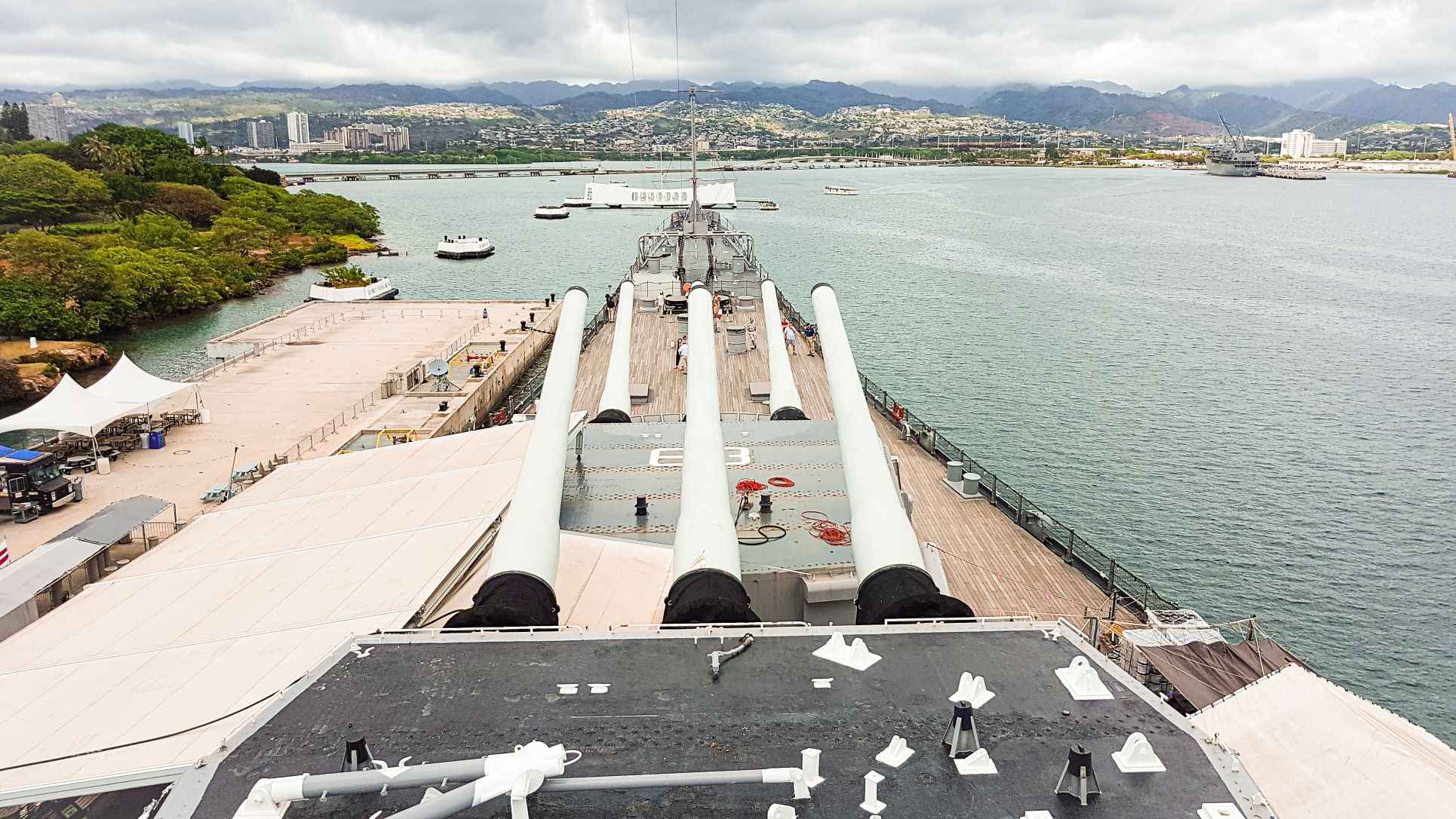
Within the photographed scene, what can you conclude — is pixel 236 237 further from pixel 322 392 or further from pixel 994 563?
pixel 994 563

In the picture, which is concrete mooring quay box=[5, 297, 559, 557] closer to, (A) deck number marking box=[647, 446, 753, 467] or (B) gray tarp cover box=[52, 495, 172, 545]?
(B) gray tarp cover box=[52, 495, 172, 545]

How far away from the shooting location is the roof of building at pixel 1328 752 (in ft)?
37.2

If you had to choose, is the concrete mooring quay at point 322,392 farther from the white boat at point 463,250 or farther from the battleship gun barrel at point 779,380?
the white boat at point 463,250

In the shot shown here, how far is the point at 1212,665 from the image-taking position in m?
16.9

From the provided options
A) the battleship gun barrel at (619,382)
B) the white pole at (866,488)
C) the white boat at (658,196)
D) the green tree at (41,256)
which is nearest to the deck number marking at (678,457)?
the battleship gun barrel at (619,382)

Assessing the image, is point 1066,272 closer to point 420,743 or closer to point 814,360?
point 814,360

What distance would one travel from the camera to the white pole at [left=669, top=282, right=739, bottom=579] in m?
12.6

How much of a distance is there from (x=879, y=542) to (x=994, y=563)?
1224 cm

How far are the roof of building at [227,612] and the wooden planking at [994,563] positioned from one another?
11.9 metres

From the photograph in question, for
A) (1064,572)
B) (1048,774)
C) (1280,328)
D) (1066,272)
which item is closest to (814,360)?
(1064,572)

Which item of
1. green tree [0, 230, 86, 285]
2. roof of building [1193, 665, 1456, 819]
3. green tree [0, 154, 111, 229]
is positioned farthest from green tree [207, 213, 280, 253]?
roof of building [1193, 665, 1456, 819]

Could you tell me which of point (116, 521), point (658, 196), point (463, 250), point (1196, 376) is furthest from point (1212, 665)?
point (658, 196)

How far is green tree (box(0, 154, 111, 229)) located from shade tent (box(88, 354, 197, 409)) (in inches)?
2667

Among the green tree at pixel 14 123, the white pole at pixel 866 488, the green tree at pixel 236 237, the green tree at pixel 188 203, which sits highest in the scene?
the green tree at pixel 14 123
